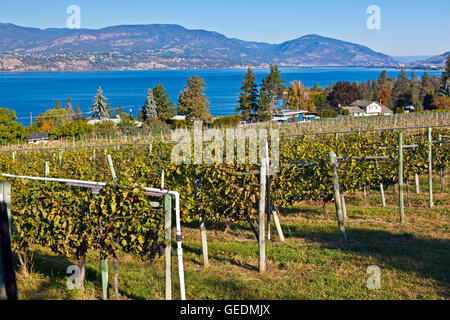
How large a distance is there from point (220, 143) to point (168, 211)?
3.58 meters

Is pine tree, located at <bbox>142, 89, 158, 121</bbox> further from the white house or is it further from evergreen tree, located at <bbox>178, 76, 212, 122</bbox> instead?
the white house

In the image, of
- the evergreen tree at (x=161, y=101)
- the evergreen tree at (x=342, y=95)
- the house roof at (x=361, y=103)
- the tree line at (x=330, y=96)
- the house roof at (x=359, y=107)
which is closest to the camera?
the tree line at (x=330, y=96)

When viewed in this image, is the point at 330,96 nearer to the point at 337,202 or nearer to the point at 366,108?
the point at 366,108

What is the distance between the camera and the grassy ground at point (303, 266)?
6555mm

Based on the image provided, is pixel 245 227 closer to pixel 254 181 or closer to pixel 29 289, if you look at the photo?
pixel 254 181

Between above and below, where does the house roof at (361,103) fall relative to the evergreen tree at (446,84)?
below

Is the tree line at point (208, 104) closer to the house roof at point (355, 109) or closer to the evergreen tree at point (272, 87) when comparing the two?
the evergreen tree at point (272, 87)

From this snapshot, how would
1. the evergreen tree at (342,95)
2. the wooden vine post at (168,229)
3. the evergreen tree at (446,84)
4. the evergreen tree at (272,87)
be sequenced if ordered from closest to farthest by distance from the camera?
the wooden vine post at (168,229) → the evergreen tree at (272,87) → the evergreen tree at (446,84) → the evergreen tree at (342,95)

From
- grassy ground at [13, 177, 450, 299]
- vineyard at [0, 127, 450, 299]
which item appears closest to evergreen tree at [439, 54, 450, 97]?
vineyard at [0, 127, 450, 299]

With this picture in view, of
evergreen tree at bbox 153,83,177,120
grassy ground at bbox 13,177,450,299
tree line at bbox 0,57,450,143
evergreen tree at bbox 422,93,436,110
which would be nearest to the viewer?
grassy ground at bbox 13,177,450,299

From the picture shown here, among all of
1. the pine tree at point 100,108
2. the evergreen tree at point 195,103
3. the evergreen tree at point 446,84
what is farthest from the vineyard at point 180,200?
the evergreen tree at point 446,84

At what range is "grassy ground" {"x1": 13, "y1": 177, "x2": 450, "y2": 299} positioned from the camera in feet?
21.5

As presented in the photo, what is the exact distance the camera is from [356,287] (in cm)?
655

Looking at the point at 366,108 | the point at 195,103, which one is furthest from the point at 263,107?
the point at 366,108
